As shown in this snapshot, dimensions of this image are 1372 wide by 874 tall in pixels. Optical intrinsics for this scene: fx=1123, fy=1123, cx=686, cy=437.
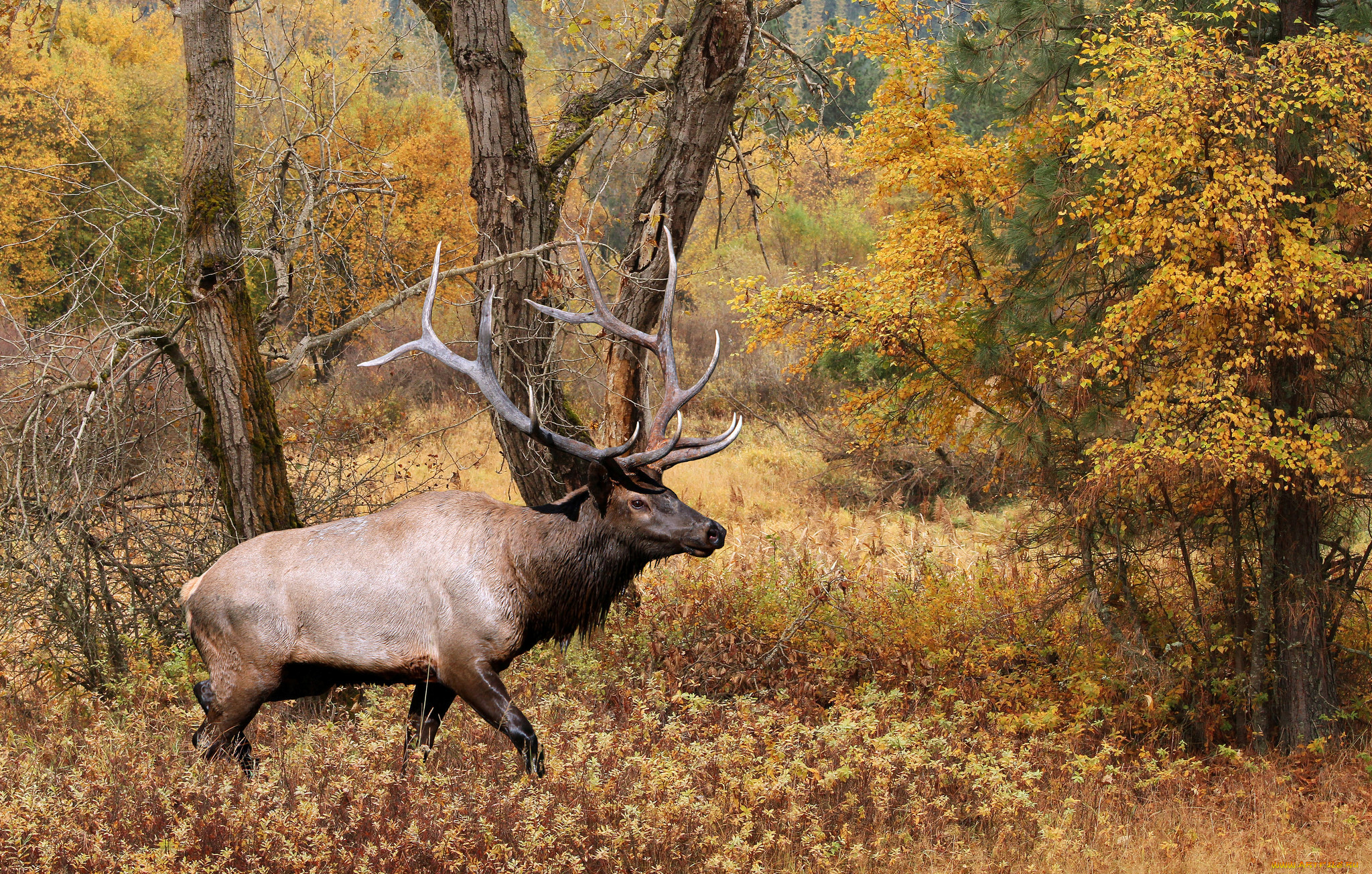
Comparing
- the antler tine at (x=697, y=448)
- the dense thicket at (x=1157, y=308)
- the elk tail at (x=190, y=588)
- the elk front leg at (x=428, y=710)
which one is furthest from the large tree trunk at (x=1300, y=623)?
the elk tail at (x=190, y=588)

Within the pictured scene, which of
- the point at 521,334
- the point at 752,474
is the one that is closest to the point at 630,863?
the point at 521,334

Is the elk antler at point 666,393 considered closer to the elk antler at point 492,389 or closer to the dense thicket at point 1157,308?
the elk antler at point 492,389

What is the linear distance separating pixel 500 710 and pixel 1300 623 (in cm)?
585

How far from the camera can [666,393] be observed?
20.3 ft

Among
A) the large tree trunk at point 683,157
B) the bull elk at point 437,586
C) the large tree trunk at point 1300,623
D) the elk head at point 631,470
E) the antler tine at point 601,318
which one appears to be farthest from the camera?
the large tree trunk at point 683,157

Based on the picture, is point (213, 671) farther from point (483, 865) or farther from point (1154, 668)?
point (1154, 668)

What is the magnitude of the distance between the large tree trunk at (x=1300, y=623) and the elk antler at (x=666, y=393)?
4.45m

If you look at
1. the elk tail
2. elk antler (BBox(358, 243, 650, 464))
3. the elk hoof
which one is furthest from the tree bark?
the elk hoof

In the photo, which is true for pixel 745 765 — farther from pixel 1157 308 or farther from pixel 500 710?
pixel 1157 308

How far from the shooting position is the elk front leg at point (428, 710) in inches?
233

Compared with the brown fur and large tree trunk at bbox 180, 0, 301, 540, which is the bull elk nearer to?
the brown fur

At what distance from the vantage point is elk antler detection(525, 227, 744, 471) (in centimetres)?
579

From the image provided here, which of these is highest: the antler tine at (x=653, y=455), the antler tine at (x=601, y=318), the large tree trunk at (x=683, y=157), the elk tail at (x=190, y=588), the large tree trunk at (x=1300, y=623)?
the large tree trunk at (x=683, y=157)

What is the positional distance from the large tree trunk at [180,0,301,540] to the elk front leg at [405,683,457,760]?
1.72 m
